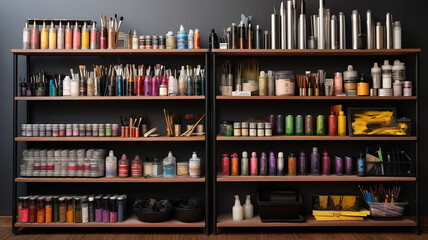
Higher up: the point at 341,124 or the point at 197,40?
the point at 197,40

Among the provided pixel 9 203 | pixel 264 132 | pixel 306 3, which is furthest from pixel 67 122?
pixel 306 3

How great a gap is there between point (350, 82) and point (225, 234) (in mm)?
1736

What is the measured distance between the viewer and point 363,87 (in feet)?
10.8

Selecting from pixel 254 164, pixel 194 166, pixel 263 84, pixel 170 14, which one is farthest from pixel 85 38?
pixel 254 164

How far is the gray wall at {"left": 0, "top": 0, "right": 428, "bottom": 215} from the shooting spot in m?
3.59

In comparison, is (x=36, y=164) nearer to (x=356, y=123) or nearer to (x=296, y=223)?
(x=296, y=223)

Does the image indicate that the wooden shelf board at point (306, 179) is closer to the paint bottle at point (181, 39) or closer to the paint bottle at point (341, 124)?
the paint bottle at point (341, 124)

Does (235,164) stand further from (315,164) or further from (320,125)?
(320,125)

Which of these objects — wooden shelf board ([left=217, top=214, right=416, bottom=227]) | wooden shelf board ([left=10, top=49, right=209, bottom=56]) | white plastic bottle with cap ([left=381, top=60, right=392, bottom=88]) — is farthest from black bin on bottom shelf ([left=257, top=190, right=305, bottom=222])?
wooden shelf board ([left=10, top=49, right=209, bottom=56])

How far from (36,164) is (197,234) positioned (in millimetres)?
1552

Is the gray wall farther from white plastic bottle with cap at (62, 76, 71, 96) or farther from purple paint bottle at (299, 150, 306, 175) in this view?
purple paint bottle at (299, 150, 306, 175)

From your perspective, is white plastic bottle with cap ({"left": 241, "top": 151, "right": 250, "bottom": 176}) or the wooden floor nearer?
the wooden floor

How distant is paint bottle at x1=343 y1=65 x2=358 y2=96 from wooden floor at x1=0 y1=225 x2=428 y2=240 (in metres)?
1.23

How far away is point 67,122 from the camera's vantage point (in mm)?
3613
